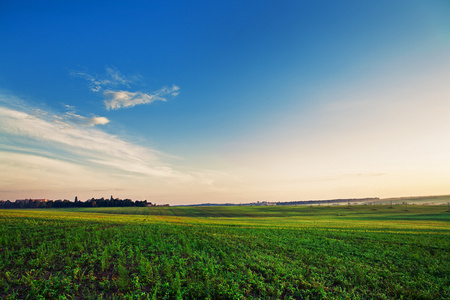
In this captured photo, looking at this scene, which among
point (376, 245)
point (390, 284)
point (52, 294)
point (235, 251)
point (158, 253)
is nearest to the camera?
point (52, 294)

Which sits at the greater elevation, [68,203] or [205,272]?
[205,272]

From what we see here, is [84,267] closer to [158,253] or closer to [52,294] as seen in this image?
[52,294]

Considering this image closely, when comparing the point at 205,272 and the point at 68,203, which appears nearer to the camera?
the point at 205,272

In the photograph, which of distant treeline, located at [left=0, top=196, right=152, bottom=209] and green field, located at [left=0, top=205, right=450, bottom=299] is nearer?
green field, located at [left=0, top=205, right=450, bottom=299]

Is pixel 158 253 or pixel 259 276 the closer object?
pixel 259 276

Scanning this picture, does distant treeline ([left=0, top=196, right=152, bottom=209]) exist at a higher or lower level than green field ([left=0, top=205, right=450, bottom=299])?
lower

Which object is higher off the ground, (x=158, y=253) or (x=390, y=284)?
(x=158, y=253)

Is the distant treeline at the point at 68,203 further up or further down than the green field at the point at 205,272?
further down

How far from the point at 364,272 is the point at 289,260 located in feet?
13.9

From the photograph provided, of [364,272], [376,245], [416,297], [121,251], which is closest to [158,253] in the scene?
[121,251]

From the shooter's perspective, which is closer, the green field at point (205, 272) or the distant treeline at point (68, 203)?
the green field at point (205, 272)

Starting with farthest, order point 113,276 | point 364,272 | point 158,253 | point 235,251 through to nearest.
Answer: point 235,251, point 158,253, point 364,272, point 113,276

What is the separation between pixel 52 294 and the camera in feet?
26.6

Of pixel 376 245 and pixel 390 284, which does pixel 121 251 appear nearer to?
pixel 390 284
